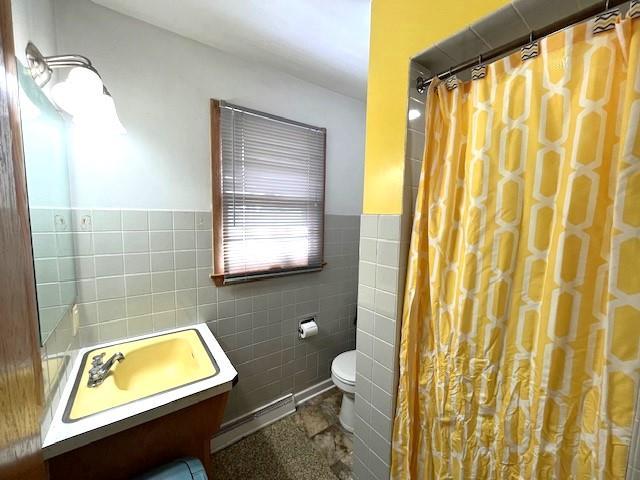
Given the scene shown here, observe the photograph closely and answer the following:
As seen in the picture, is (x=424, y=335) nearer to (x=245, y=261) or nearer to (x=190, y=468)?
(x=190, y=468)

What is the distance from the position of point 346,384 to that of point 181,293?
3.97 ft

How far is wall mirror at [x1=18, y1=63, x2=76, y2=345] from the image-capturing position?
758mm

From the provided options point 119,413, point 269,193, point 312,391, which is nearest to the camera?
point 119,413

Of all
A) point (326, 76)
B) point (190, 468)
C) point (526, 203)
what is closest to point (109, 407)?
point (190, 468)

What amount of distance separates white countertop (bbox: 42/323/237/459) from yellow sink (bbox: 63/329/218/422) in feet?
0.08

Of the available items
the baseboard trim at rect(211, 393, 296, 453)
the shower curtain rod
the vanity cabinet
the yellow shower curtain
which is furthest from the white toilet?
the shower curtain rod

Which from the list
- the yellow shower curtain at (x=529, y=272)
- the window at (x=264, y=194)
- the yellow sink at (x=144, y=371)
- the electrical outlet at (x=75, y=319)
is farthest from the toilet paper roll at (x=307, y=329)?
the electrical outlet at (x=75, y=319)

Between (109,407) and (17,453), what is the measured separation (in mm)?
691

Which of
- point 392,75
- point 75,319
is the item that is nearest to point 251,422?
point 75,319

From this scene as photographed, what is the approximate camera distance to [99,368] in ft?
3.52

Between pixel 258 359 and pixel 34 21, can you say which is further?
pixel 258 359

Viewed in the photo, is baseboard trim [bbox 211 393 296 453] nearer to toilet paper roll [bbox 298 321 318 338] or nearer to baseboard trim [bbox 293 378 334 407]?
baseboard trim [bbox 293 378 334 407]

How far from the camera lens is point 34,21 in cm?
86

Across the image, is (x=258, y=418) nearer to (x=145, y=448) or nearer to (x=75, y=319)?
(x=145, y=448)
